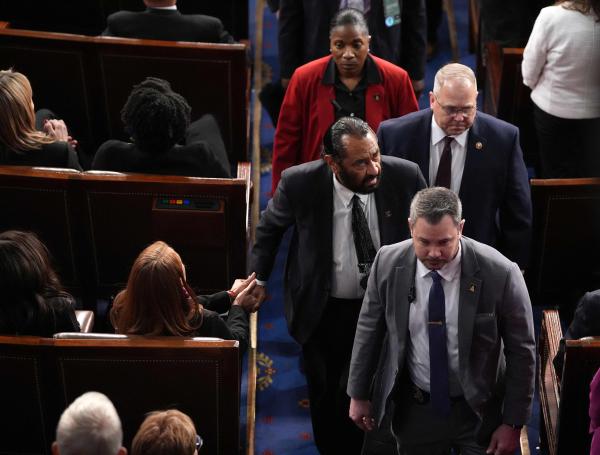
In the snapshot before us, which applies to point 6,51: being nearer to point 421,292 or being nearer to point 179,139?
point 179,139

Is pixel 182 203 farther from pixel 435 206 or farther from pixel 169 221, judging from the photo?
pixel 435 206

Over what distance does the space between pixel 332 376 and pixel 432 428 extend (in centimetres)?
68

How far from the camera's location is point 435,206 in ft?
11.2

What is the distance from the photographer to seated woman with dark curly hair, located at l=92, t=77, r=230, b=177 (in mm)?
4363

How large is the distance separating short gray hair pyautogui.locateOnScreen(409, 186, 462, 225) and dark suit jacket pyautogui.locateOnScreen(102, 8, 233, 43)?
7.50ft

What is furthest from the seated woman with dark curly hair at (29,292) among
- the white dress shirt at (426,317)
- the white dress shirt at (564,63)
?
the white dress shirt at (564,63)

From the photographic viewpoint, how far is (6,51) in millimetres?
5285

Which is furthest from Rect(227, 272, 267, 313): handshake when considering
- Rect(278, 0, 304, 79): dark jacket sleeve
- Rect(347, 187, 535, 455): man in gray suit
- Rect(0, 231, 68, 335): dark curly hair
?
Rect(278, 0, 304, 79): dark jacket sleeve

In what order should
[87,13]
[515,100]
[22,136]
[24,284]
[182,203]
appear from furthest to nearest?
[87,13] < [515,100] < [22,136] < [182,203] < [24,284]

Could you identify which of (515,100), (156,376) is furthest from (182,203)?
(515,100)

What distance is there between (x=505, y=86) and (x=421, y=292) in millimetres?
2224

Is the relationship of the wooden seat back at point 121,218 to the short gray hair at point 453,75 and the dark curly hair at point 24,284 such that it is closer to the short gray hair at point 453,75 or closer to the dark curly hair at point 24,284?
the dark curly hair at point 24,284

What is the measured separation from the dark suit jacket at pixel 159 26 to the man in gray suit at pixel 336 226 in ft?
5.04

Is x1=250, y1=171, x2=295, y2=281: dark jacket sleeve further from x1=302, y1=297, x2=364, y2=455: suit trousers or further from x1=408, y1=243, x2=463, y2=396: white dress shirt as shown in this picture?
x1=408, y1=243, x2=463, y2=396: white dress shirt
